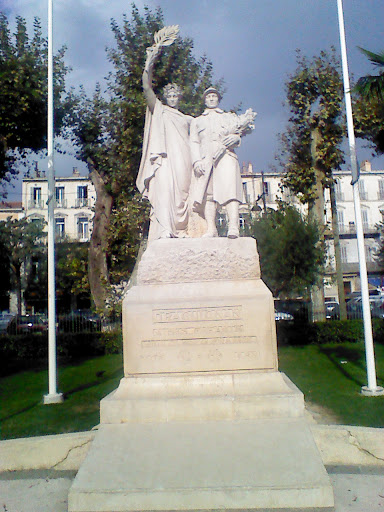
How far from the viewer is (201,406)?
4645 mm

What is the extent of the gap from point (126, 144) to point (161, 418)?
44.7 ft

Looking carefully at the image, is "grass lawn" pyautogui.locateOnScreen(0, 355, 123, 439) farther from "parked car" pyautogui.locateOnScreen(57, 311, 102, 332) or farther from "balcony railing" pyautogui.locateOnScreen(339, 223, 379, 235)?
"balcony railing" pyautogui.locateOnScreen(339, 223, 379, 235)

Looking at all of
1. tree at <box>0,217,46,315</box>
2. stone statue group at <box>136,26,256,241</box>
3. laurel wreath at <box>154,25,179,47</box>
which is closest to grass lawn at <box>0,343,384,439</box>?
stone statue group at <box>136,26,256,241</box>

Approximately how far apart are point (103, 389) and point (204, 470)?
6.47 metres

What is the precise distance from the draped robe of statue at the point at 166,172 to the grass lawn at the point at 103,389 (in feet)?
9.77

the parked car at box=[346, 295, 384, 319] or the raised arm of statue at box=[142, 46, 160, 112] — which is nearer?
the raised arm of statue at box=[142, 46, 160, 112]

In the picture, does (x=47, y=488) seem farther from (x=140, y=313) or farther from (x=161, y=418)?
(x=140, y=313)

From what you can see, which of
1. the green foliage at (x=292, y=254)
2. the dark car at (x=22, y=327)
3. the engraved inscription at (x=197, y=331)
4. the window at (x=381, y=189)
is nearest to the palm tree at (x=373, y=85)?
the engraved inscription at (x=197, y=331)

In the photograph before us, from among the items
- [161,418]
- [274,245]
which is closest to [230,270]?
[161,418]

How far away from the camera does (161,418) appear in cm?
464

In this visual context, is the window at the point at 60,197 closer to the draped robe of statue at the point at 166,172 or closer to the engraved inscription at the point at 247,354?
the draped robe of statue at the point at 166,172

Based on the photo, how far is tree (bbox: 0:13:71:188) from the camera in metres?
14.3

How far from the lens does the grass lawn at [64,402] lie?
21.9ft

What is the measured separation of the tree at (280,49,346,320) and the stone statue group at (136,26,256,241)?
46.6ft
